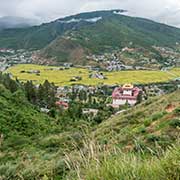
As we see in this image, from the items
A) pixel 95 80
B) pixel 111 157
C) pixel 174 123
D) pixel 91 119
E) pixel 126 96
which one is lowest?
pixel 95 80

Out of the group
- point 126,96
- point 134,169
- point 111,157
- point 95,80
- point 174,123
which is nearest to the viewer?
point 134,169

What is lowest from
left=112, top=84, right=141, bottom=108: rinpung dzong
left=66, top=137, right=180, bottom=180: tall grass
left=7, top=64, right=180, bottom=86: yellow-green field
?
left=7, top=64, right=180, bottom=86: yellow-green field

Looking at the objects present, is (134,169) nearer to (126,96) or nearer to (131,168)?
(131,168)

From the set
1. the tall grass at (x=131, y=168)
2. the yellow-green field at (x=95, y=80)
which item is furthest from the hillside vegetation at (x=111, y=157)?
the yellow-green field at (x=95, y=80)

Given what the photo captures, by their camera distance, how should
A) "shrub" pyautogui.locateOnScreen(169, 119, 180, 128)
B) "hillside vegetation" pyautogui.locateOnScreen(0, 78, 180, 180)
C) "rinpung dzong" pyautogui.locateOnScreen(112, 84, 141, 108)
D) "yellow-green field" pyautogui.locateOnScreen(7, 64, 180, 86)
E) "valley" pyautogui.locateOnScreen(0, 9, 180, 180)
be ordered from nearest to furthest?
"hillside vegetation" pyautogui.locateOnScreen(0, 78, 180, 180)
"valley" pyautogui.locateOnScreen(0, 9, 180, 180)
"shrub" pyautogui.locateOnScreen(169, 119, 180, 128)
"rinpung dzong" pyautogui.locateOnScreen(112, 84, 141, 108)
"yellow-green field" pyautogui.locateOnScreen(7, 64, 180, 86)

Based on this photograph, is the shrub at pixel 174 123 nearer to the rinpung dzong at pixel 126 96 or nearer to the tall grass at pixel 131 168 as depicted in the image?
the tall grass at pixel 131 168

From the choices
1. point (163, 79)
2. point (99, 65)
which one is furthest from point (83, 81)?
point (99, 65)

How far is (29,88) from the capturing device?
Result: 44.5 metres

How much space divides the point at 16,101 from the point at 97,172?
1047 inches

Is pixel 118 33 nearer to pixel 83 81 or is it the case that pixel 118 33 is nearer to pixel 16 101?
pixel 83 81

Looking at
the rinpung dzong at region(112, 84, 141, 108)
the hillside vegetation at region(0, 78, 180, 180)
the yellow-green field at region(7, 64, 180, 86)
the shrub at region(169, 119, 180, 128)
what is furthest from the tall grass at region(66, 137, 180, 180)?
the yellow-green field at region(7, 64, 180, 86)

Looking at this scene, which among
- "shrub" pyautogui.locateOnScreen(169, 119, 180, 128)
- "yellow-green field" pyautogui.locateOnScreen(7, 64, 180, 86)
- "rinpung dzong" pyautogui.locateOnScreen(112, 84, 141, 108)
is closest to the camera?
"shrub" pyautogui.locateOnScreen(169, 119, 180, 128)

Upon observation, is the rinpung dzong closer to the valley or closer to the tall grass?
the valley

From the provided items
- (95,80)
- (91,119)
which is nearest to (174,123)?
(91,119)
